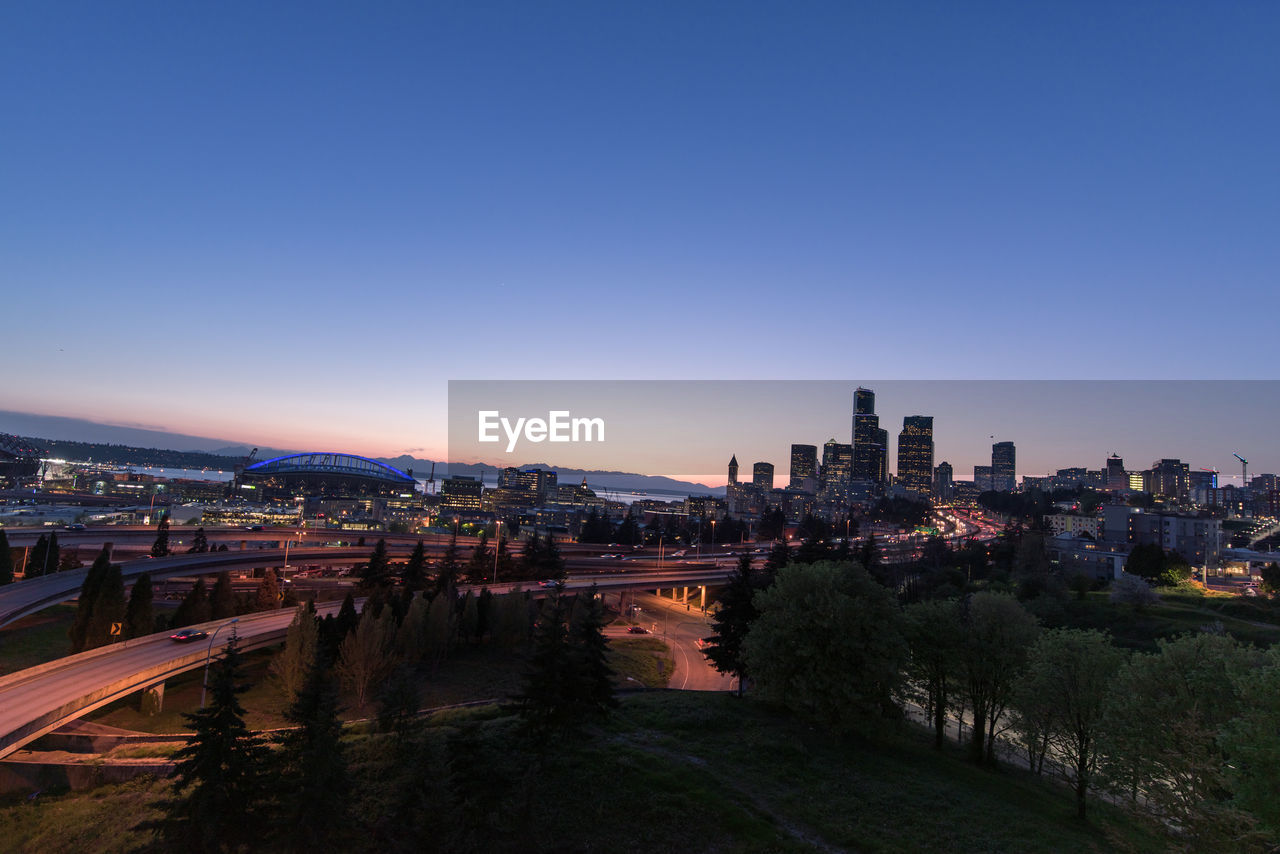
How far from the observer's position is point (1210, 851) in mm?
15500

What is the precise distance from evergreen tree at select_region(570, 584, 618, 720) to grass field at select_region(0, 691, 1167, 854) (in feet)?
4.89

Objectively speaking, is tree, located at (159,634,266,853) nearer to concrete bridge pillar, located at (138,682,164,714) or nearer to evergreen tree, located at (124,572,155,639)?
concrete bridge pillar, located at (138,682,164,714)

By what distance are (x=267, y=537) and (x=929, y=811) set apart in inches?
4063

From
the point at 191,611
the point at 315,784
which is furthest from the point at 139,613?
the point at 315,784

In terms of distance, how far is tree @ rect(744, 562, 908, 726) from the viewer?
32562 millimetres

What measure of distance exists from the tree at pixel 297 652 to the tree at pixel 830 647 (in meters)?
27.7

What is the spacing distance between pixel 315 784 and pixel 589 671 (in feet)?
45.0

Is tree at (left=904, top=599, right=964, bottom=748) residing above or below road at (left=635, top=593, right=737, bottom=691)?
above

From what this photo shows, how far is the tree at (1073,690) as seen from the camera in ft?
94.5

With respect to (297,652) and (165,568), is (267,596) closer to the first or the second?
(165,568)

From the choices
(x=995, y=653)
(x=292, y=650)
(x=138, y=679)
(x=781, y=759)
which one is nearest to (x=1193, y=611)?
(x=995, y=653)

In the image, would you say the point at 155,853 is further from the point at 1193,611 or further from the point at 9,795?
the point at 1193,611

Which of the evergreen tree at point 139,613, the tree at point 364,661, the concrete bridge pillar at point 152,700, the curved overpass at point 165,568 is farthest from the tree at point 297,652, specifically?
the curved overpass at point 165,568

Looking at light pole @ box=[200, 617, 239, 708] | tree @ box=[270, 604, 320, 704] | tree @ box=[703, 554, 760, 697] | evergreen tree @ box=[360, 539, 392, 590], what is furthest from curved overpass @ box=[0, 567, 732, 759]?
tree @ box=[703, 554, 760, 697]
